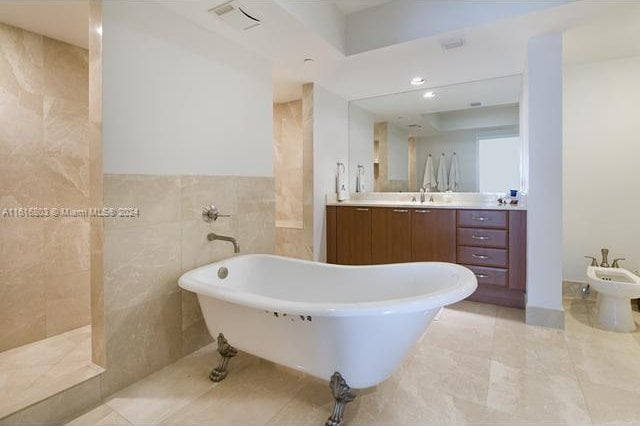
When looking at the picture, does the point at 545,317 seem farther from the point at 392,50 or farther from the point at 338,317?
the point at 392,50

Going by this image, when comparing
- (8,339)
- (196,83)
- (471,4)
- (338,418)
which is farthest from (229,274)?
(471,4)

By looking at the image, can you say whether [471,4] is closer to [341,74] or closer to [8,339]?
[341,74]

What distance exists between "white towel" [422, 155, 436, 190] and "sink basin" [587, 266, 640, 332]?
1599 millimetres

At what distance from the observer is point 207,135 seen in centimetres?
220

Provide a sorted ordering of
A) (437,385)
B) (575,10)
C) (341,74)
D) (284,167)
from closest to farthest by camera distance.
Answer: (437,385) → (575,10) → (341,74) → (284,167)

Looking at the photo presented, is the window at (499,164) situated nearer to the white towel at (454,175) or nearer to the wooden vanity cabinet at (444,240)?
the white towel at (454,175)

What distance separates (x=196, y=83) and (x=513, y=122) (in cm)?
287

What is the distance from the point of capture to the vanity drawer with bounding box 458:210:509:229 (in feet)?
8.89

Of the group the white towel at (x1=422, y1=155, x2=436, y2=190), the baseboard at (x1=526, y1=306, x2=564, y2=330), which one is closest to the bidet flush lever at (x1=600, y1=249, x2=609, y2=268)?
the baseboard at (x1=526, y1=306, x2=564, y2=330)

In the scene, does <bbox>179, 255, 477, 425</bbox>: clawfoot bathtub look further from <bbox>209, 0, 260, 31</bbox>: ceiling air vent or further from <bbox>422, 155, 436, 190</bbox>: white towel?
<bbox>422, 155, 436, 190</bbox>: white towel

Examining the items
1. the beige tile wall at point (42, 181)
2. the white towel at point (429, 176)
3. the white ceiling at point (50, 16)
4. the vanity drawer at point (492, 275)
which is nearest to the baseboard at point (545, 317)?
the vanity drawer at point (492, 275)

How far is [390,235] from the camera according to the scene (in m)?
3.22

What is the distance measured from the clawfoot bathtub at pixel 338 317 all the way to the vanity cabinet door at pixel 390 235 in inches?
Answer: 49.9

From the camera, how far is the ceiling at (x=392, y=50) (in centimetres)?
202
